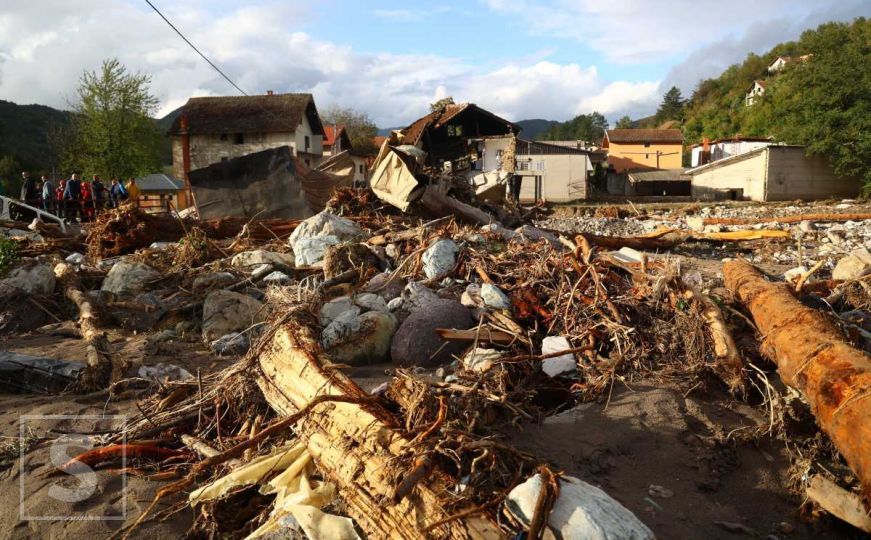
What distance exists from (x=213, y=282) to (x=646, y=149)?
5348 cm

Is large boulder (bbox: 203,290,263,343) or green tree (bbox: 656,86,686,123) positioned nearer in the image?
large boulder (bbox: 203,290,263,343)

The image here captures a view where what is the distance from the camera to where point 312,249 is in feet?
23.4

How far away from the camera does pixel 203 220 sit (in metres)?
9.86

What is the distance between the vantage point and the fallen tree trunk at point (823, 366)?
2715 millimetres

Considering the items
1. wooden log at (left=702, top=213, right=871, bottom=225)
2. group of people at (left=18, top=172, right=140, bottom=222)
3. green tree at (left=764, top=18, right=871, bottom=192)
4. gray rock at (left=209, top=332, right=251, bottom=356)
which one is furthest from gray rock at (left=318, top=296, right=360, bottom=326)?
green tree at (left=764, top=18, right=871, bottom=192)

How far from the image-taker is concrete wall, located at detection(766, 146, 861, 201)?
102ft

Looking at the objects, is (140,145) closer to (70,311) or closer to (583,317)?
(70,311)

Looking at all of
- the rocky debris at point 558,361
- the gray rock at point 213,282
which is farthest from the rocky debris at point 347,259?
the rocky debris at point 558,361

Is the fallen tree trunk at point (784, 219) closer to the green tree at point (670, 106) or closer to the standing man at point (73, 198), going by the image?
the standing man at point (73, 198)

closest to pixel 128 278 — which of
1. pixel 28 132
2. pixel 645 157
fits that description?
pixel 645 157

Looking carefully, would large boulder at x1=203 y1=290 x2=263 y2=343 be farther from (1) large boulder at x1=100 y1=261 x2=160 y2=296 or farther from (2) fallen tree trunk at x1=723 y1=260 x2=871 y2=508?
(2) fallen tree trunk at x1=723 y1=260 x2=871 y2=508

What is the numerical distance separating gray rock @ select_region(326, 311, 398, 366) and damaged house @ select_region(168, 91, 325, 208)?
30.6 m

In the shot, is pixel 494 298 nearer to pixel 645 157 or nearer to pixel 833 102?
pixel 833 102

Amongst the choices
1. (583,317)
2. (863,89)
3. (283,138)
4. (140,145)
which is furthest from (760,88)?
(583,317)
